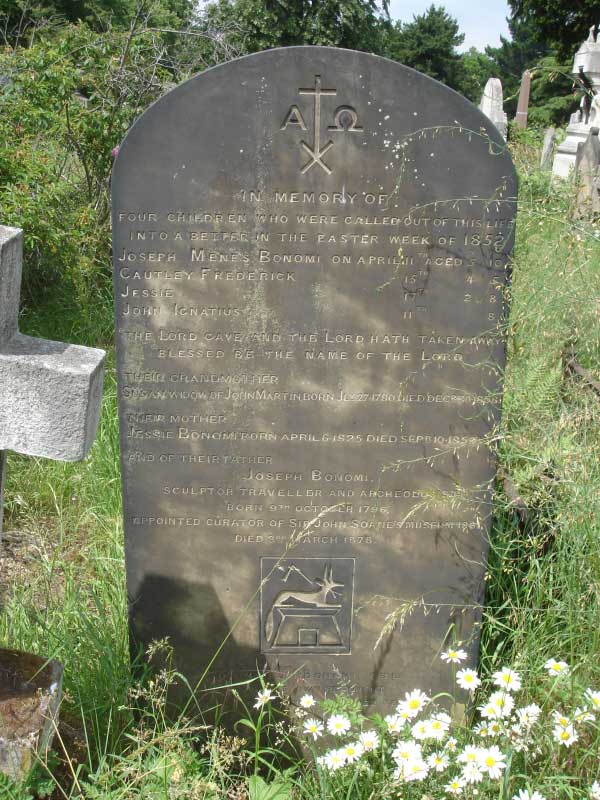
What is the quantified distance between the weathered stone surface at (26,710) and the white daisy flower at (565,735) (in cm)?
137

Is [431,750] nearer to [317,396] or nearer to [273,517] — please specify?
[273,517]

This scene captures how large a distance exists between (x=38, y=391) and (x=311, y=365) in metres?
0.87

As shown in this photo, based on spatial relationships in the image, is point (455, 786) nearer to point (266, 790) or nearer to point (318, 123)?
point (266, 790)

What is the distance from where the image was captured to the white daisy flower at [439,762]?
78.3 inches

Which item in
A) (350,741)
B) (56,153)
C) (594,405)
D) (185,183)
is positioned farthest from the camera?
(56,153)

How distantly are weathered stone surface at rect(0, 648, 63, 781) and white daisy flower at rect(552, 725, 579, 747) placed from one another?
4.49ft

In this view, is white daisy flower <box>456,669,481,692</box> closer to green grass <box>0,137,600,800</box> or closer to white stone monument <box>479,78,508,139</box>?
green grass <box>0,137,600,800</box>

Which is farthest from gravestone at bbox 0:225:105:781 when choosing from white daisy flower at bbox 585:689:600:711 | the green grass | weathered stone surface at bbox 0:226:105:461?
white daisy flower at bbox 585:689:600:711

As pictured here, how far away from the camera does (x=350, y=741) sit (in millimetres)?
2670

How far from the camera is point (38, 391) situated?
1.95m

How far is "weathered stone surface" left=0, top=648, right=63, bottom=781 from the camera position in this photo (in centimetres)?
194

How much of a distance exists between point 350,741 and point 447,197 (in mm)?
1898

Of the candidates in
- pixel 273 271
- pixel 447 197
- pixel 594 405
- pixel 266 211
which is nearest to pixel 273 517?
pixel 273 271

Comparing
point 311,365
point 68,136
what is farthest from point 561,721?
point 68,136
